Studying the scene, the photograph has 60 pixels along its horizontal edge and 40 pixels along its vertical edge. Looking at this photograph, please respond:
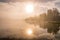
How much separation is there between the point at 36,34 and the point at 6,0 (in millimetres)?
485

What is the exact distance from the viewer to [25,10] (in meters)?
1.70

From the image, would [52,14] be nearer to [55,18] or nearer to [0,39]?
[55,18]

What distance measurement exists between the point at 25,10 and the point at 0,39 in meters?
0.41

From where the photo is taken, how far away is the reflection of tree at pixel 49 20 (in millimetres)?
1672

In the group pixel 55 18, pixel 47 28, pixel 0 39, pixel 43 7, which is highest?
pixel 43 7

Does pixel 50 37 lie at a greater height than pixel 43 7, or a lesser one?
lesser

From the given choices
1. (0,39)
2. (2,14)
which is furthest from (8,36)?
(2,14)

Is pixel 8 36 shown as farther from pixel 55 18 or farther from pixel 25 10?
pixel 55 18

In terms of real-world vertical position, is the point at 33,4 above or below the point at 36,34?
above

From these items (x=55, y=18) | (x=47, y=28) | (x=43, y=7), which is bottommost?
(x=47, y=28)

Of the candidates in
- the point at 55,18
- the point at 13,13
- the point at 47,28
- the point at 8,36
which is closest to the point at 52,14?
the point at 55,18

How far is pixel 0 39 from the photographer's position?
1660mm

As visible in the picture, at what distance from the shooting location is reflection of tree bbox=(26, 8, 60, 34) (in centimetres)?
167

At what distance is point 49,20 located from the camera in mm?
1685
